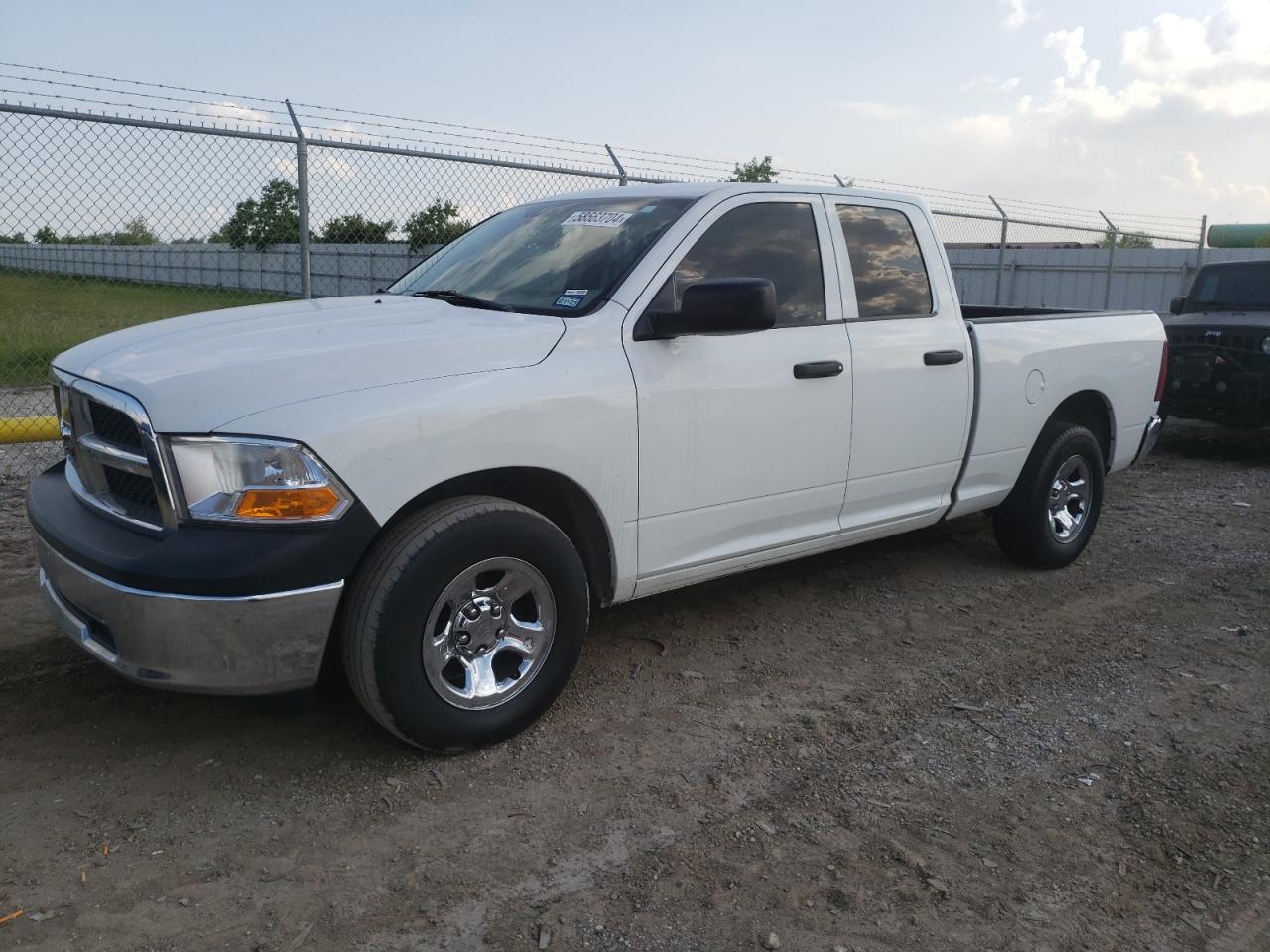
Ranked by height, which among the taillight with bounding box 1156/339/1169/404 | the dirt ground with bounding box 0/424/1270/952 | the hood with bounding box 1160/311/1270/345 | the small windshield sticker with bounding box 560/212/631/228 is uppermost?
the small windshield sticker with bounding box 560/212/631/228

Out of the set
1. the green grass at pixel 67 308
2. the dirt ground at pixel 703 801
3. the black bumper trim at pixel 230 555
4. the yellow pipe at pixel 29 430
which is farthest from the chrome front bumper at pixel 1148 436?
the green grass at pixel 67 308

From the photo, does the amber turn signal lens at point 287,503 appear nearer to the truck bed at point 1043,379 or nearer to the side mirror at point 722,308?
the side mirror at point 722,308

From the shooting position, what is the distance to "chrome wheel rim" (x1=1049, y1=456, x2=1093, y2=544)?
569cm

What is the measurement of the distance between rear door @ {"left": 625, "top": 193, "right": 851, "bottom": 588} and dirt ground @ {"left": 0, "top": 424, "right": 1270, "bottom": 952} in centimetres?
61

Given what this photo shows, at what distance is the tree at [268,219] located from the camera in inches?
287

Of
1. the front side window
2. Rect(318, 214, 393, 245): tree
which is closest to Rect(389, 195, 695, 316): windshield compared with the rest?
the front side window

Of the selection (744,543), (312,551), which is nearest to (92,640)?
(312,551)

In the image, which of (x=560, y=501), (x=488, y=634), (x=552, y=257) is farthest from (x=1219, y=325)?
(x=488, y=634)

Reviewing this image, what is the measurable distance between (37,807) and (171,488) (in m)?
1.05

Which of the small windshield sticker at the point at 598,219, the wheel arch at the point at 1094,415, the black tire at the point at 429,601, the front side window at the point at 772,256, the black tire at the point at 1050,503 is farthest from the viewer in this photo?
the wheel arch at the point at 1094,415

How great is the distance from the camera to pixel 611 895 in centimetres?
275

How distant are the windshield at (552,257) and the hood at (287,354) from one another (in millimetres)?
207

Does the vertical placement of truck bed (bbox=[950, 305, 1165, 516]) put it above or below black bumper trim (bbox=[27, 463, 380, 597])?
above

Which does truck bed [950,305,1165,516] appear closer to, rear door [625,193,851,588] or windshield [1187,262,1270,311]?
rear door [625,193,851,588]
